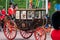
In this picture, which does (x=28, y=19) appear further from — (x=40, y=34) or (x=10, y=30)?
(x=40, y=34)

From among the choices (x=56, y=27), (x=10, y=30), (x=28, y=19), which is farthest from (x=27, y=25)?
(x=56, y=27)

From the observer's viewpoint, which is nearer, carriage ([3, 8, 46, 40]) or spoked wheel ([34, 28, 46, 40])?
spoked wheel ([34, 28, 46, 40])

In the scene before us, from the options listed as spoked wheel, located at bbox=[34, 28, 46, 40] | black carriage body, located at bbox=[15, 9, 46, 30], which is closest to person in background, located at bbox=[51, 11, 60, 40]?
spoked wheel, located at bbox=[34, 28, 46, 40]

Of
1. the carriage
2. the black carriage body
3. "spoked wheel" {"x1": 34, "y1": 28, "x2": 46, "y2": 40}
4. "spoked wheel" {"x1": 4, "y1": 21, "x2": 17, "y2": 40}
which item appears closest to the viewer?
"spoked wheel" {"x1": 34, "y1": 28, "x2": 46, "y2": 40}

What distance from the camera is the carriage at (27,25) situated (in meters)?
12.2

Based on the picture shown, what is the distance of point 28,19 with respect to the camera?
1330 centimetres

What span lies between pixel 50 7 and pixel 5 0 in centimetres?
369

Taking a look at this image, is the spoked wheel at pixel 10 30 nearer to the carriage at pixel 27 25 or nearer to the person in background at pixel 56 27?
the carriage at pixel 27 25

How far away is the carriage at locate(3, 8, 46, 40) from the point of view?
1222 cm

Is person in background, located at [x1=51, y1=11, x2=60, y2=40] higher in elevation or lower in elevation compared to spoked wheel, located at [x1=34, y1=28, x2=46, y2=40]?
higher

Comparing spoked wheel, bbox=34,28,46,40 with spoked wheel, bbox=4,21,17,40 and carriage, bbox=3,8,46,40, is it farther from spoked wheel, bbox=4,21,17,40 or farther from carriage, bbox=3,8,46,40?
spoked wheel, bbox=4,21,17,40

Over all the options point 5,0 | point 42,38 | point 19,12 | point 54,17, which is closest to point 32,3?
point 5,0

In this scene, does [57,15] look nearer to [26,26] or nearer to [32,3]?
[26,26]

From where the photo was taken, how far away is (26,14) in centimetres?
1359
